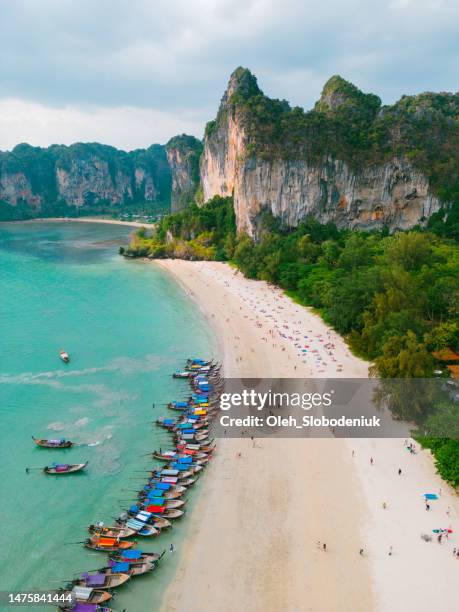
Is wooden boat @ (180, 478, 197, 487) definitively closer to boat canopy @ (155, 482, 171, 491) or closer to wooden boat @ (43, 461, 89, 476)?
boat canopy @ (155, 482, 171, 491)

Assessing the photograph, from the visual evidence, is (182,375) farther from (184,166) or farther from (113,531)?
(184,166)

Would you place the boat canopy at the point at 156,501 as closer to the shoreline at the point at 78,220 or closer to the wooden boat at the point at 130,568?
the wooden boat at the point at 130,568

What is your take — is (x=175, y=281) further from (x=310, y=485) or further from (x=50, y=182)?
(x=50, y=182)

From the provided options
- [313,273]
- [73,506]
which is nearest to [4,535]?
[73,506]

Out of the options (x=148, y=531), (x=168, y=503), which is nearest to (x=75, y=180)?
(x=168, y=503)

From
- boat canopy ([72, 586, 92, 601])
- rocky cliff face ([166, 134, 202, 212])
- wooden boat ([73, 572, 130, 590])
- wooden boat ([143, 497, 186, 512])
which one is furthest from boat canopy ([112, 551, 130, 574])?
rocky cliff face ([166, 134, 202, 212])

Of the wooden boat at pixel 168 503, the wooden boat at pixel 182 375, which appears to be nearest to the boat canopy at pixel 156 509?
the wooden boat at pixel 168 503
